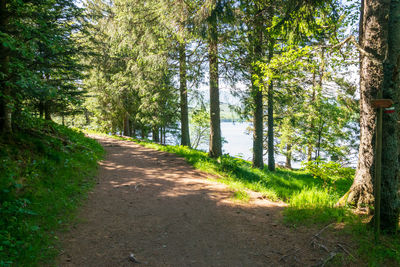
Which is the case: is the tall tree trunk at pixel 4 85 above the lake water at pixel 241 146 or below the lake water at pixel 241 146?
above

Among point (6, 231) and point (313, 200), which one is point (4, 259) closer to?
point (6, 231)

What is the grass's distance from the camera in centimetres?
298

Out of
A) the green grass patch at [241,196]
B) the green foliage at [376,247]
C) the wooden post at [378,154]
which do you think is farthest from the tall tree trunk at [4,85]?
the green foliage at [376,247]

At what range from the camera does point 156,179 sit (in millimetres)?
7059

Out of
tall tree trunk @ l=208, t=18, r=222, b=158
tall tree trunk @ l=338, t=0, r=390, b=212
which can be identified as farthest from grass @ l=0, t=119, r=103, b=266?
tall tree trunk @ l=338, t=0, r=390, b=212

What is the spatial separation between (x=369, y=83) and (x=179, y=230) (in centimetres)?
417

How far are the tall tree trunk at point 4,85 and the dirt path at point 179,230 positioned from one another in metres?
2.61

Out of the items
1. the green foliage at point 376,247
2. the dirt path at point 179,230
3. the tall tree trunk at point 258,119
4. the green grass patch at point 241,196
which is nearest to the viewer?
the green foliage at point 376,247

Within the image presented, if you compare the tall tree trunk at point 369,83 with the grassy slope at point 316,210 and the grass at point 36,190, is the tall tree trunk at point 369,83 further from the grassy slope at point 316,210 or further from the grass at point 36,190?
the grass at point 36,190

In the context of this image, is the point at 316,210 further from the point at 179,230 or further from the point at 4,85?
the point at 4,85

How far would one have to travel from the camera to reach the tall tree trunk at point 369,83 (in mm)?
3520

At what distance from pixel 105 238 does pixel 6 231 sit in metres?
1.33

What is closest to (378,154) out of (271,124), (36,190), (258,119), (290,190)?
(290,190)

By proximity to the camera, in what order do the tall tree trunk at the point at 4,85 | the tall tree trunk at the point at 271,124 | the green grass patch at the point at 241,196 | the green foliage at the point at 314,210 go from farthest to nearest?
1. the tall tree trunk at the point at 271,124
2. the green grass patch at the point at 241,196
3. the tall tree trunk at the point at 4,85
4. the green foliage at the point at 314,210
